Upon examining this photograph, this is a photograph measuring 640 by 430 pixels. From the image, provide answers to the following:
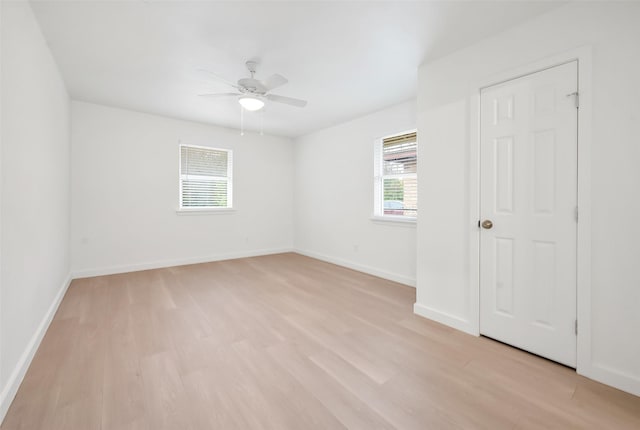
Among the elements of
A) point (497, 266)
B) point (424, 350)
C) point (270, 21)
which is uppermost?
point (270, 21)

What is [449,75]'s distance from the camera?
252 centimetres

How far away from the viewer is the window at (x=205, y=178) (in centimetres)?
487

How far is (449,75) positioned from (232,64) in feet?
7.23

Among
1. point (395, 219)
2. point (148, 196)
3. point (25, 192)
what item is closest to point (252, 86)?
point (25, 192)

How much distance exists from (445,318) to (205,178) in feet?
15.2

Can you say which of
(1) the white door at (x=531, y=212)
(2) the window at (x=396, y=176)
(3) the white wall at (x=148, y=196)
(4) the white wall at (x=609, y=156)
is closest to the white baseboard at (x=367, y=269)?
(2) the window at (x=396, y=176)

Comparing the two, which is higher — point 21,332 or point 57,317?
point 21,332

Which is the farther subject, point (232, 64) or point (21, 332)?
point (232, 64)

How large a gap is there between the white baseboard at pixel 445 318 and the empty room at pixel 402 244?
20 millimetres

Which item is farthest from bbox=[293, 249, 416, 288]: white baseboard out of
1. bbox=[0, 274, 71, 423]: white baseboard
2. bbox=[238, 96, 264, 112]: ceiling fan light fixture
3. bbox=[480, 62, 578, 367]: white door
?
bbox=[0, 274, 71, 423]: white baseboard

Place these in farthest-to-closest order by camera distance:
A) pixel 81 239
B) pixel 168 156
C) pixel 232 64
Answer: pixel 168 156
pixel 81 239
pixel 232 64

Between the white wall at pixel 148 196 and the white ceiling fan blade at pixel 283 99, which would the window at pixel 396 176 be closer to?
the white ceiling fan blade at pixel 283 99

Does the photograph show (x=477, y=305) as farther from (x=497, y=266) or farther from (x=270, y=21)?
(x=270, y=21)

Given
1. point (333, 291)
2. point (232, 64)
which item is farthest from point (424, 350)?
point (232, 64)
